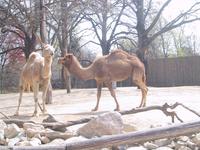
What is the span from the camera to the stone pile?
8.11 m

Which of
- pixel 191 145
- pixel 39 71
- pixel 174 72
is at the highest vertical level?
pixel 174 72

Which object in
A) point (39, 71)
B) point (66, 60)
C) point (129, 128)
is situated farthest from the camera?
point (66, 60)

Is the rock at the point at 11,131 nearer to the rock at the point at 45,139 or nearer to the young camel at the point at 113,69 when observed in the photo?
the rock at the point at 45,139

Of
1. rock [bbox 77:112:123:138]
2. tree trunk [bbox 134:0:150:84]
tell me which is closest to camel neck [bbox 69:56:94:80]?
rock [bbox 77:112:123:138]

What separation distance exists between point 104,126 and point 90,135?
1.00ft

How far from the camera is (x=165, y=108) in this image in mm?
10125

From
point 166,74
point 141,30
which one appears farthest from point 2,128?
point 166,74

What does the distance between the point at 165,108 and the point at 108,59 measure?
3.21 meters

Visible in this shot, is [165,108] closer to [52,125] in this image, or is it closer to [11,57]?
[52,125]

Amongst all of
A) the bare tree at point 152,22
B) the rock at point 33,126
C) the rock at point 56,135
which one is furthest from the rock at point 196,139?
the bare tree at point 152,22

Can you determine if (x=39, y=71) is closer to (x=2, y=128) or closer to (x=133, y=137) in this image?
(x=2, y=128)

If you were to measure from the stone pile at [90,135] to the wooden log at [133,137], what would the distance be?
0.98 meters

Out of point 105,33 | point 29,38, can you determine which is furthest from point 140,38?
point 105,33

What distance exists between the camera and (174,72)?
32.8 m
